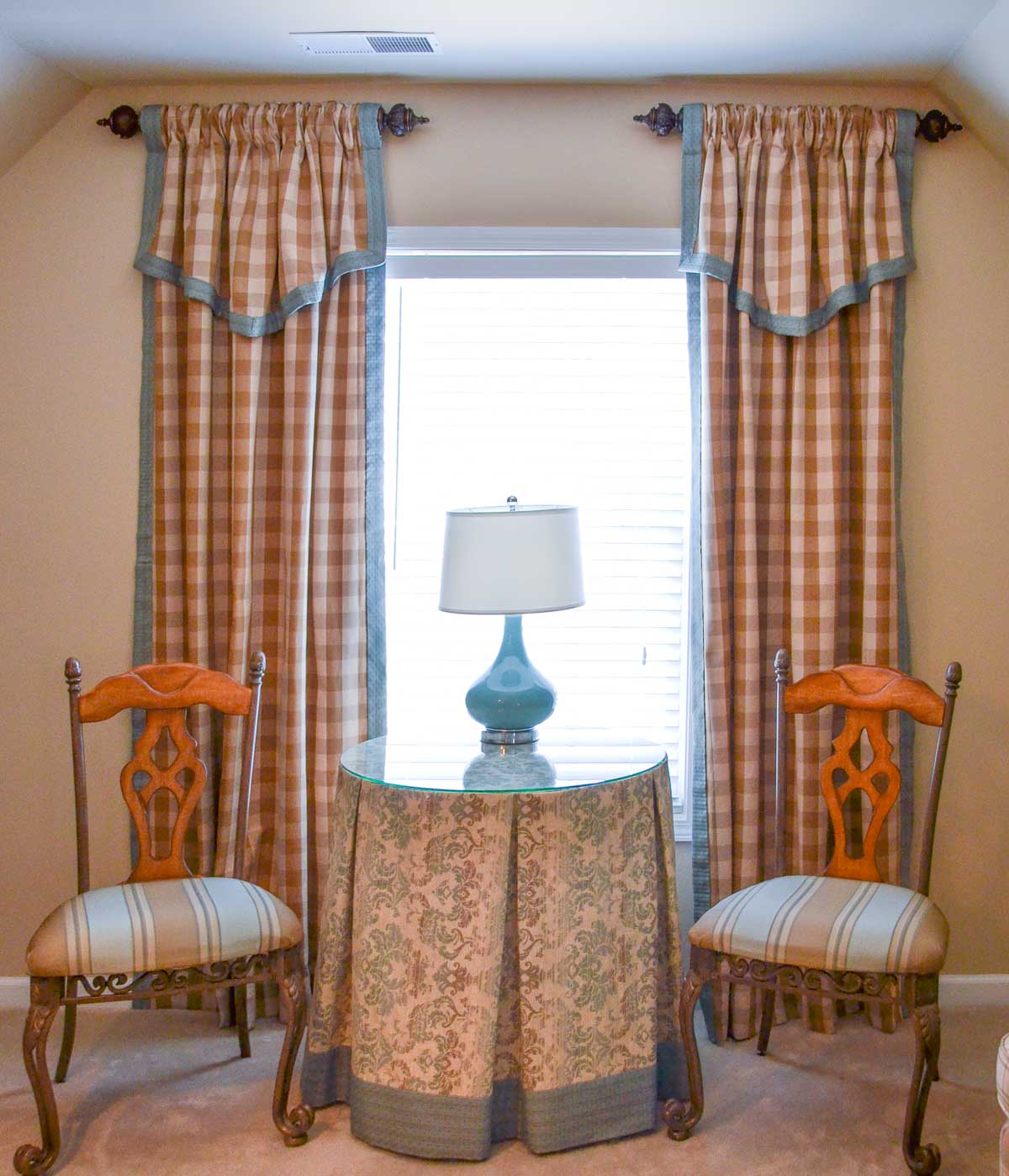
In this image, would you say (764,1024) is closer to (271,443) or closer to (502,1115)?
(502,1115)

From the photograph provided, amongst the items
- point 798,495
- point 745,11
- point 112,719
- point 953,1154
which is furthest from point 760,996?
point 745,11

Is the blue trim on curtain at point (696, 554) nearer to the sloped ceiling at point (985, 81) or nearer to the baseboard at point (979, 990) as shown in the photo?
the sloped ceiling at point (985, 81)

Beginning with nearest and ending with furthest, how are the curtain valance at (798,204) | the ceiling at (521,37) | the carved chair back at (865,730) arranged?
the ceiling at (521,37) → the carved chair back at (865,730) → the curtain valance at (798,204)

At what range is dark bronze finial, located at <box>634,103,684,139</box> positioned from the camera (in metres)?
2.93

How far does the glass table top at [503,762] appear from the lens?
2.38 m

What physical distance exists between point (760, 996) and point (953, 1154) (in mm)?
645

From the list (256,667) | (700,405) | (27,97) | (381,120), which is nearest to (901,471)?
(700,405)

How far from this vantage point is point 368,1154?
7.88ft

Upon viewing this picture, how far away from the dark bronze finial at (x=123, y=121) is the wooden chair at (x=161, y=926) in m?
1.38

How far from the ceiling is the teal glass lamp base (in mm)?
1346

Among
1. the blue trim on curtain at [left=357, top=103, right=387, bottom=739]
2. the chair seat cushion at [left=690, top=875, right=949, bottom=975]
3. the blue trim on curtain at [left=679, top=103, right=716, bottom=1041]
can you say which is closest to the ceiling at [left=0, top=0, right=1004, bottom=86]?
the blue trim on curtain at [left=679, top=103, right=716, bottom=1041]

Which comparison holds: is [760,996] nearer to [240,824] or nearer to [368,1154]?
[368,1154]

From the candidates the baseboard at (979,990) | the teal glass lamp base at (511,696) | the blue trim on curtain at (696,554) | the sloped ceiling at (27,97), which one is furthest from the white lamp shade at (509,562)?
the baseboard at (979,990)

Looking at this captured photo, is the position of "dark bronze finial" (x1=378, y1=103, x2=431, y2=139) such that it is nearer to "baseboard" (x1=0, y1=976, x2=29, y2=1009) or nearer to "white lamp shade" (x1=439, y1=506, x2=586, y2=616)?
"white lamp shade" (x1=439, y1=506, x2=586, y2=616)
